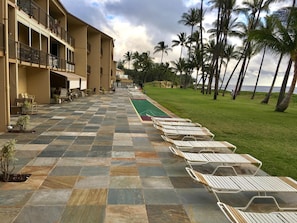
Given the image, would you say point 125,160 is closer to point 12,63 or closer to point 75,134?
point 75,134

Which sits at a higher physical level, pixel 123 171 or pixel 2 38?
pixel 2 38

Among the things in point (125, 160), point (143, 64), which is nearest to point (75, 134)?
point (125, 160)

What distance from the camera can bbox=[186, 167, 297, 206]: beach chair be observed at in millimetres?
4420

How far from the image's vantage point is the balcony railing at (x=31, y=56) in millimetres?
13770

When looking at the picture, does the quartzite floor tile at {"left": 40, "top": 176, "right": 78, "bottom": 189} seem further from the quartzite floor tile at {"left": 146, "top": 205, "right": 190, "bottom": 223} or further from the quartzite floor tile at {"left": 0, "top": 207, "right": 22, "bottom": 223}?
the quartzite floor tile at {"left": 146, "top": 205, "right": 190, "bottom": 223}

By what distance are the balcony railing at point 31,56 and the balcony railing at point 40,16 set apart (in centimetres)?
220

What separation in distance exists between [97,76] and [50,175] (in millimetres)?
30585

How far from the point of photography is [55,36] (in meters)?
22.6

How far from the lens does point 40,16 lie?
62.7 ft

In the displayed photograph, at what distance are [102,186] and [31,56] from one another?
47.0 ft

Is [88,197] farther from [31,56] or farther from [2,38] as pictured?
[31,56]

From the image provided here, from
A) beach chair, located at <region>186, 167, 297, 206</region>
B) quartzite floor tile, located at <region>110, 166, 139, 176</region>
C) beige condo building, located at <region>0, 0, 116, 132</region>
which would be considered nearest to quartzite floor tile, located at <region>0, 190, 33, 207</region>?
quartzite floor tile, located at <region>110, 166, 139, 176</region>

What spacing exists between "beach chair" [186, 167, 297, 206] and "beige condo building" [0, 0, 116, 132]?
7.85 m

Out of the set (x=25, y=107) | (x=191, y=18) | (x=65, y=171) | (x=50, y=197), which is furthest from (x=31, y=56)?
(x=191, y=18)
